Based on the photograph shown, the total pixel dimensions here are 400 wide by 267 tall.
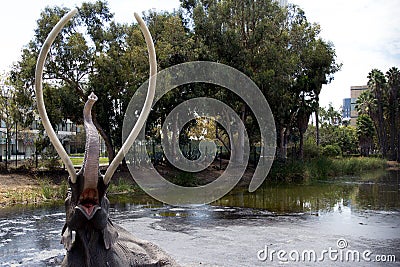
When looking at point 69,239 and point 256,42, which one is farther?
point 256,42

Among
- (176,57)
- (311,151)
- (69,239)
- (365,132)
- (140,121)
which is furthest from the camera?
(365,132)

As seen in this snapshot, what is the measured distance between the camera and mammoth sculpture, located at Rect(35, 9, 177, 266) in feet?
8.50

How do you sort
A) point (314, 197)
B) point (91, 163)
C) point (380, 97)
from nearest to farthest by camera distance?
point (91, 163), point (314, 197), point (380, 97)

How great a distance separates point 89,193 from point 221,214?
9.18m

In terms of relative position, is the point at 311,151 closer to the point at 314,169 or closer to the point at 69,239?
the point at 314,169

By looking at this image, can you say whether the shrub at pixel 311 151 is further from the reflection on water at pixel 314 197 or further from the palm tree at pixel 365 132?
the palm tree at pixel 365 132

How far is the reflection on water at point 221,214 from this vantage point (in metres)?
7.82

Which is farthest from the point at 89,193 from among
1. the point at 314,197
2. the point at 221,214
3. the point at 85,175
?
the point at 314,197

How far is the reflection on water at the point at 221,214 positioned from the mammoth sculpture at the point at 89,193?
12.8 ft

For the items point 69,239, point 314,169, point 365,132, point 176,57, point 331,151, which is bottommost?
point 314,169

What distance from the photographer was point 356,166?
29.4 metres

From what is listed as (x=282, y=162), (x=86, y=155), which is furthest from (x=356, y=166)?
(x=86, y=155)

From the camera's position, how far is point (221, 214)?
11594 mm

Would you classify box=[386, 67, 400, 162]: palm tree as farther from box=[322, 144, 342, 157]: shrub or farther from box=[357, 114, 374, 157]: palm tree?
box=[322, 144, 342, 157]: shrub
